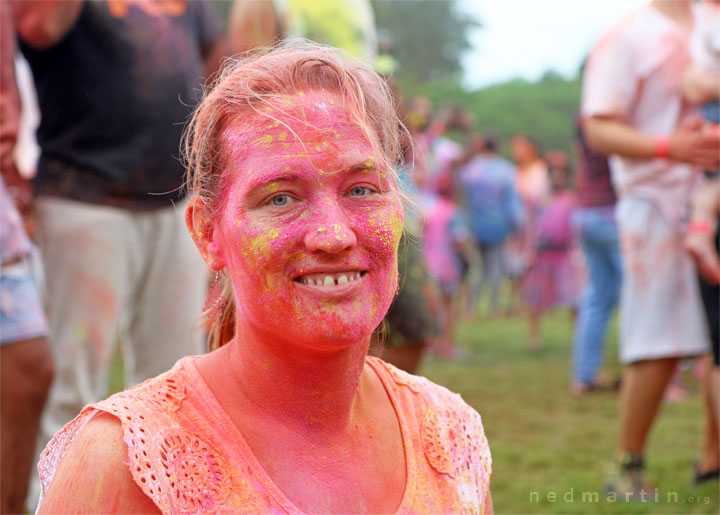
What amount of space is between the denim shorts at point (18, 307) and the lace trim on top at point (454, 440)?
4.27 ft

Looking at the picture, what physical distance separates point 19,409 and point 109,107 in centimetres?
105

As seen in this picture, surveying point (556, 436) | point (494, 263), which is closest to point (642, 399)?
point (556, 436)

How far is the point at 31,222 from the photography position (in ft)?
10.2

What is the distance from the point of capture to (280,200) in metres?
1.52

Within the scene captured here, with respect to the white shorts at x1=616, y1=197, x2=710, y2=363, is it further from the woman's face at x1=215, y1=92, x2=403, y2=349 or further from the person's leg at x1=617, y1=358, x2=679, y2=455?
the woman's face at x1=215, y1=92, x2=403, y2=349

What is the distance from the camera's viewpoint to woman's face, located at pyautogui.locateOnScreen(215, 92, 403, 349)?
1474mm

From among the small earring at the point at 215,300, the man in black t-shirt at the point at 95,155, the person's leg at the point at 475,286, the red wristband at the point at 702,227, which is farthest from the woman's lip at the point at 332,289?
the person's leg at the point at 475,286

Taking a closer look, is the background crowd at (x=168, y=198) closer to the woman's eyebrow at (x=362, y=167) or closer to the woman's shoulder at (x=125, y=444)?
the woman's eyebrow at (x=362, y=167)

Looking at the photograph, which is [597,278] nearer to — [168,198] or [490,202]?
[168,198]

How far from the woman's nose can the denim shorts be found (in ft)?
4.87

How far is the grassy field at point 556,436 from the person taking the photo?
3.86 metres

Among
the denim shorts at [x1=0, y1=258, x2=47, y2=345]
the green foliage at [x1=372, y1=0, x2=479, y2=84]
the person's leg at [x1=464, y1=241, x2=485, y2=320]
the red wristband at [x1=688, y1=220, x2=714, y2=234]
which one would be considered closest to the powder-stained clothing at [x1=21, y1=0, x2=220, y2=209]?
the denim shorts at [x1=0, y1=258, x2=47, y2=345]

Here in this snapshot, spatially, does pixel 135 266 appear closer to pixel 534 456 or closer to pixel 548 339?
pixel 534 456

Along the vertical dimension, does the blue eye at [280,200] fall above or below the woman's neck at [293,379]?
above
